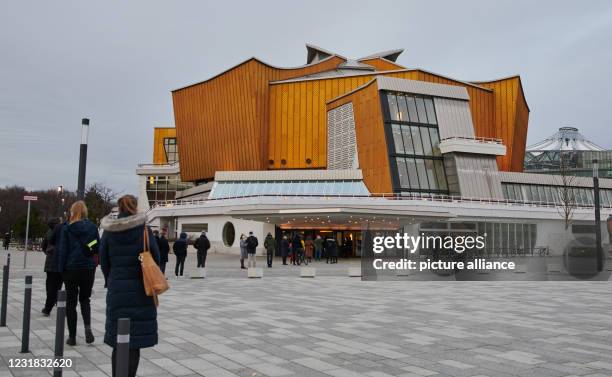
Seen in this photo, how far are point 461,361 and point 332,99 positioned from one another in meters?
47.4

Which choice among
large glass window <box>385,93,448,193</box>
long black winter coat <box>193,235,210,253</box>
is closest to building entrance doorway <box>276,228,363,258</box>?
large glass window <box>385,93,448,193</box>

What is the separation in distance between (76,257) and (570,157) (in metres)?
122

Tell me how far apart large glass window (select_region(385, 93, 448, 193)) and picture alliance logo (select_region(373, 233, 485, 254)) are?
5.33 meters

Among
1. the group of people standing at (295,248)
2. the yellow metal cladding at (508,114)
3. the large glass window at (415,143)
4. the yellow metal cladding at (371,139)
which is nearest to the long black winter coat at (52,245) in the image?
the group of people standing at (295,248)

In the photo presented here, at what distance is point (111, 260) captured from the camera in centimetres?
470

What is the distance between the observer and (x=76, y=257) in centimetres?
699

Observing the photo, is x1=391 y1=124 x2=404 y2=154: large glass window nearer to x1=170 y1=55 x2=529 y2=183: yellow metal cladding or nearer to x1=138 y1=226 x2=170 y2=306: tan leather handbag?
x1=170 y1=55 x2=529 y2=183: yellow metal cladding

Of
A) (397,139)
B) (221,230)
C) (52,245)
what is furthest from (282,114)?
(52,245)

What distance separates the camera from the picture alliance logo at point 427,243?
30.5m

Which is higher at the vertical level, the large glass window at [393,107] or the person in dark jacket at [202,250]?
the large glass window at [393,107]

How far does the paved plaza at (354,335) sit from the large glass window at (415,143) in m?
29.5

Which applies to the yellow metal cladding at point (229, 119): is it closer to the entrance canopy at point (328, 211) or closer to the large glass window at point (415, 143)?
the entrance canopy at point (328, 211)

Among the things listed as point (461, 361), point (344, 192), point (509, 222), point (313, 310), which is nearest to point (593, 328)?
point (461, 361)

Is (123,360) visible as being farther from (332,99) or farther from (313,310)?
(332,99)
